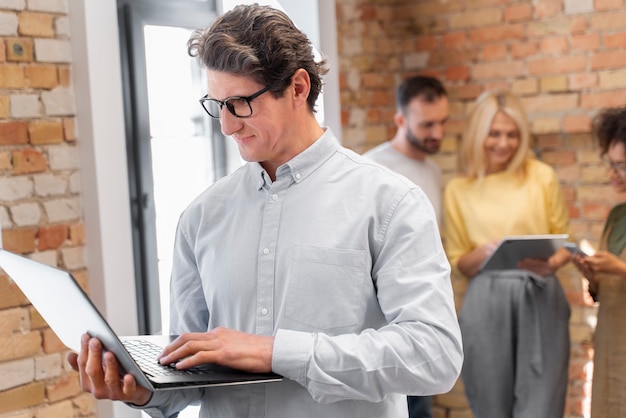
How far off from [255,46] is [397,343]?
1.90ft

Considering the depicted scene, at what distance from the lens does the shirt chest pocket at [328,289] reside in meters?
1.52

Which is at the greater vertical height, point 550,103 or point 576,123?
point 550,103

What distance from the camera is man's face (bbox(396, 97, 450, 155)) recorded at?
4.06 m

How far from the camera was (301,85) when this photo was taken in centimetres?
159

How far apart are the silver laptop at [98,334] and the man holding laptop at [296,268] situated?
0.07ft

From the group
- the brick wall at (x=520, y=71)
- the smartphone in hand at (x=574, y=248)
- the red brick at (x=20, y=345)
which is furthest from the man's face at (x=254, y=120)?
the brick wall at (x=520, y=71)

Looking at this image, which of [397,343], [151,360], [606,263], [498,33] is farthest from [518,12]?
[151,360]

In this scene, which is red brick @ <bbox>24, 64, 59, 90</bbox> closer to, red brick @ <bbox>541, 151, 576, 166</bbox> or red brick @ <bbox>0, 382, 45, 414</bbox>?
red brick @ <bbox>0, 382, 45, 414</bbox>

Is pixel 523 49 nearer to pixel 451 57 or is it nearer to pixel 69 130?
pixel 451 57

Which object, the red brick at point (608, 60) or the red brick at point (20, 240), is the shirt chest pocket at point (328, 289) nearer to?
the red brick at point (20, 240)

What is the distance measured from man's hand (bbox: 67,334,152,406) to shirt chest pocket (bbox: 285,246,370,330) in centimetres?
30

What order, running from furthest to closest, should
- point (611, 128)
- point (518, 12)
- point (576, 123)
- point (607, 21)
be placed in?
point (518, 12) < point (576, 123) < point (607, 21) < point (611, 128)

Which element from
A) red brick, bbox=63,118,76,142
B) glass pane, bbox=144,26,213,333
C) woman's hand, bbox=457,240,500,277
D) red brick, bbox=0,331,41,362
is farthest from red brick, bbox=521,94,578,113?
red brick, bbox=0,331,41,362

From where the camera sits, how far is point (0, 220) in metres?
2.46
